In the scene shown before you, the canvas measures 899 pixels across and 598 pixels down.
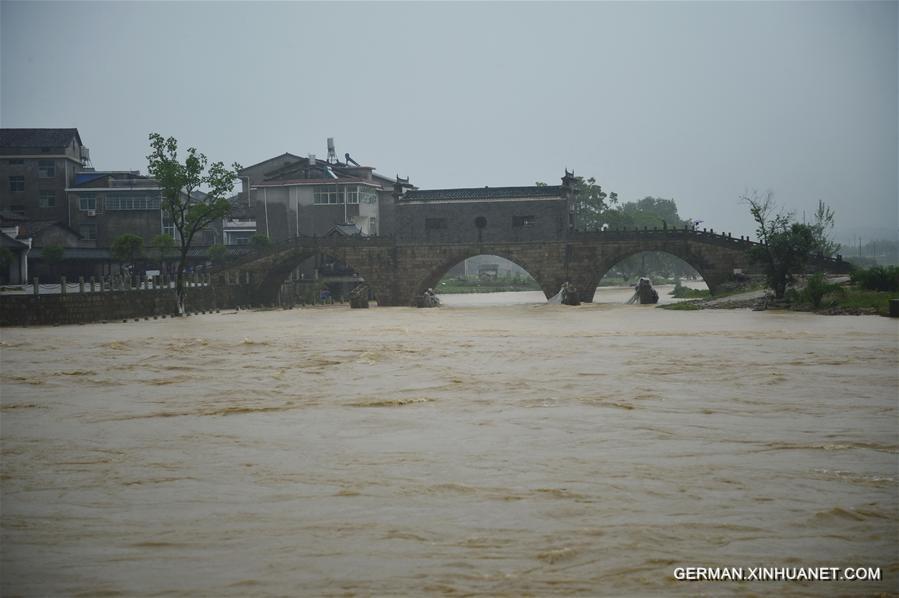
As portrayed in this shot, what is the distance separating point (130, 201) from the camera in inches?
2475

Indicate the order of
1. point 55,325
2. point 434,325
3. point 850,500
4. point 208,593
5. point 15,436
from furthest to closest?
1. point 434,325
2. point 55,325
3. point 15,436
4. point 850,500
5. point 208,593

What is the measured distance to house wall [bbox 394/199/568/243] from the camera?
54.1 meters

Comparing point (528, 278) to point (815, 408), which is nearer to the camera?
point (815, 408)

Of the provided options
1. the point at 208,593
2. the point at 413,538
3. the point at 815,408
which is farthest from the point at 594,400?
A: the point at 208,593

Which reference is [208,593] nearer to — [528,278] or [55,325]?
[55,325]

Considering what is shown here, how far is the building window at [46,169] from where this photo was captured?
6278 cm

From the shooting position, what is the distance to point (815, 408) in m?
14.7

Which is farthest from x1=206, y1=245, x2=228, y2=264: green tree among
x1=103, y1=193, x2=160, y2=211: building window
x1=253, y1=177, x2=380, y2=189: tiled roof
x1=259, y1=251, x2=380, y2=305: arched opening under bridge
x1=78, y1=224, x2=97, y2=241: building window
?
x1=78, y1=224, x2=97, y2=241: building window

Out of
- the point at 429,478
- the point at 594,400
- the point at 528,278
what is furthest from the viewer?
the point at 528,278

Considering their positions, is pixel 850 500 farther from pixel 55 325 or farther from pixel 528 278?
pixel 528 278

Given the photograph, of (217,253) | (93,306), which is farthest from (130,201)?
(93,306)

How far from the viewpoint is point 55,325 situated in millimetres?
34594

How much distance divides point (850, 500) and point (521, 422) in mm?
5411

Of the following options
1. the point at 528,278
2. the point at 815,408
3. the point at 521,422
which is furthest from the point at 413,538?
the point at 528,278
